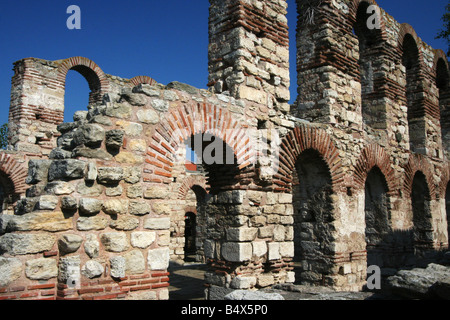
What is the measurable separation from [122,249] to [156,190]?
29.9 inches

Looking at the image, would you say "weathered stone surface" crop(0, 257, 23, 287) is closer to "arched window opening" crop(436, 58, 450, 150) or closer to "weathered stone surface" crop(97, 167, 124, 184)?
"weathered stone surface" crop(97, 167, 124, 184)

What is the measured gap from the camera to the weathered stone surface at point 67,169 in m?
3.72

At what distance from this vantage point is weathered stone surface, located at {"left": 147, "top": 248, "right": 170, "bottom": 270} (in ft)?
→ 13.6

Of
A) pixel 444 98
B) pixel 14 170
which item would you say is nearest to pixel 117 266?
pixel 14 170

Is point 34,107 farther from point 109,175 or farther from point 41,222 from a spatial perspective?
point 41,222

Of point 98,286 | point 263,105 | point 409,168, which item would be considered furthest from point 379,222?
point 98,286

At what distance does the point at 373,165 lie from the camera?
805 centimetres

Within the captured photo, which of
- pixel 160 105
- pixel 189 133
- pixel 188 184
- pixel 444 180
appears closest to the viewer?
pixel 160 105

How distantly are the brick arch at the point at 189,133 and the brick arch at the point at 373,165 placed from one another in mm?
3085

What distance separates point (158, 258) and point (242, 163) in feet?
6.06

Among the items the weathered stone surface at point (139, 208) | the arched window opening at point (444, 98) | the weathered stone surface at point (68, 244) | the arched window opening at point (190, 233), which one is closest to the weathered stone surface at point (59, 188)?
the weathered stone surface at point (68, 244)

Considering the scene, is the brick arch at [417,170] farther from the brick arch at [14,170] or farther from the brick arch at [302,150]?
the brick arch at [14,170]

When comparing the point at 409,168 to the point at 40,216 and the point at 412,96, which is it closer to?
the point at 412,96

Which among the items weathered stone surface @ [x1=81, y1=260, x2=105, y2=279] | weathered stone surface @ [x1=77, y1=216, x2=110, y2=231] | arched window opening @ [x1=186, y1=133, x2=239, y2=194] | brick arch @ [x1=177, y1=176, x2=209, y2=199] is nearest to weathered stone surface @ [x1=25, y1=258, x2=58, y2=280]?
weathered stone surface @ [x1=81, y1=260, x2=105, y2=279]
